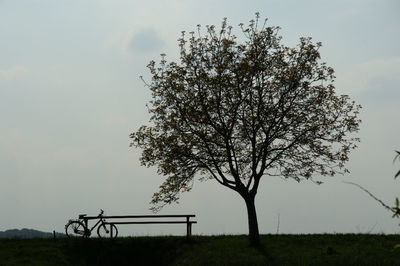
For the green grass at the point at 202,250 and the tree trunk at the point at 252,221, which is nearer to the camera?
the green grass at the point at 202,250

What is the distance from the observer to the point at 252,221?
1283 inches

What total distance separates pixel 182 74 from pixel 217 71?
89.0 inches

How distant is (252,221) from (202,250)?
3.71m

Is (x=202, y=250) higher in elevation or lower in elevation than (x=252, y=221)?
lower

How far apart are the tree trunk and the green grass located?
20.8 inches

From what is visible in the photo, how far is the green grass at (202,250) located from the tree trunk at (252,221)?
53cm

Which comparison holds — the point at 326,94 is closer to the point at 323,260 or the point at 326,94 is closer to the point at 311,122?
the point at 311,122

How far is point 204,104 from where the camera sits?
32781mm

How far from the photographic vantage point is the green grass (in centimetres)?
2810

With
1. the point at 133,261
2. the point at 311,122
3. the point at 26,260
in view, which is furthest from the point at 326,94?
the point at 26,260

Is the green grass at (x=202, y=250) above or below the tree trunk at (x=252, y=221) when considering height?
below

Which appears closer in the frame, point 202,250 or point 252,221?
point 202,250

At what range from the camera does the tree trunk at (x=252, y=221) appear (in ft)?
104

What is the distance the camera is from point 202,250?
102ft
